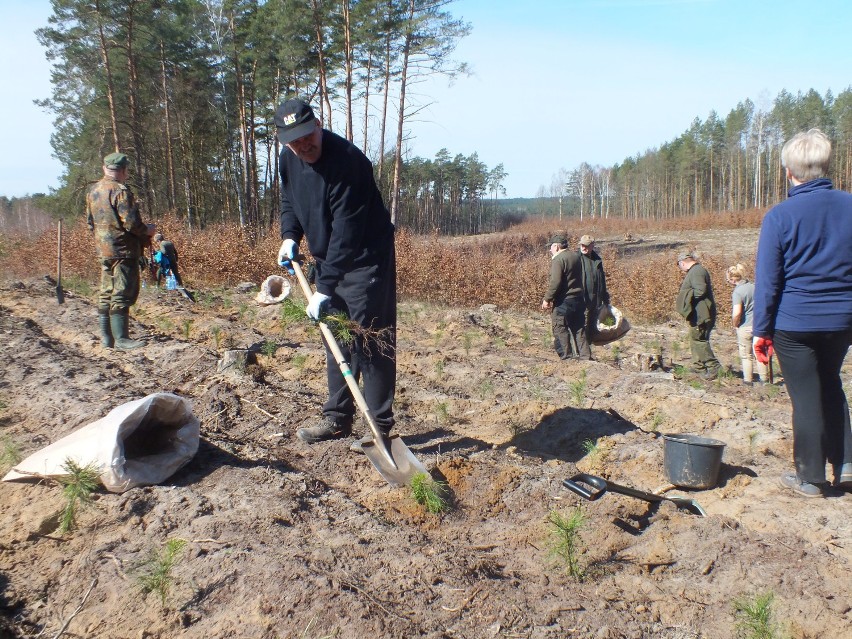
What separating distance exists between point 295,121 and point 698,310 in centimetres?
649

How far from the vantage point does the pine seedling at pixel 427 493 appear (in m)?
3.40

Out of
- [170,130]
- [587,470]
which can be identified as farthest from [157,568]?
[170,130]

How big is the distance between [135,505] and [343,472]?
1189 millimetres

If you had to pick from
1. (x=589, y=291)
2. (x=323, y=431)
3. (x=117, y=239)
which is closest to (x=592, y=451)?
(x=323, y=431)

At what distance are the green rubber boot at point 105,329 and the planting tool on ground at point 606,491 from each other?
5.36m

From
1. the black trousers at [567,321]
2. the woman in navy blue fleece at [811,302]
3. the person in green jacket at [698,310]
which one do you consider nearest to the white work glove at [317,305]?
the woman in navy blue fleece at [811,302]

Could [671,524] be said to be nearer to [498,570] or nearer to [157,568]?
[498,570]

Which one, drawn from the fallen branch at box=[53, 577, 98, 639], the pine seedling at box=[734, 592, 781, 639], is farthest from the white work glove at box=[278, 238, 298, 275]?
the pine seedling at box=[734, 592, 781, 639]

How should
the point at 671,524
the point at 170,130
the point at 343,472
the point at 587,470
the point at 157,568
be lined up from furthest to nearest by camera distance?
1. the point at 170,130
2. the point at 587,470
3. the point at 343,472
4. the point at 671,524
5. the point at 157,568

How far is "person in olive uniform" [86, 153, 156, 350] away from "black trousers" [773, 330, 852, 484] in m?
5.84

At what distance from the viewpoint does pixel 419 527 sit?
3.29 meters

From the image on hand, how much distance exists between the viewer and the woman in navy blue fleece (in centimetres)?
331

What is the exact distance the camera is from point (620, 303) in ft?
56.6

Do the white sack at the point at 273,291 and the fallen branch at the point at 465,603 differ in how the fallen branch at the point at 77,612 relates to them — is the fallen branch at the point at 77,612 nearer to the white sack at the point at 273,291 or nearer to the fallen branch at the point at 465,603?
the fallen branch at the point at 465,603
